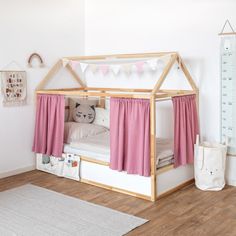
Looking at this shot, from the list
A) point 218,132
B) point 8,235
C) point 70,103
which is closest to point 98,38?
point 70,103

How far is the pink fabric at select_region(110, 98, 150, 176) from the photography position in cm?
345

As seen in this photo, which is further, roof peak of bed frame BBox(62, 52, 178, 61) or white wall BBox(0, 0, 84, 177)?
white wall BBox(0, 0, 84, 177)

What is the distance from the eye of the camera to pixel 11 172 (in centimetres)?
437

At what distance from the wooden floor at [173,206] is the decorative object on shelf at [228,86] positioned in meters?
0.59

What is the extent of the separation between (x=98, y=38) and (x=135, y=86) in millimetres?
953

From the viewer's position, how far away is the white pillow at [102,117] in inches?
187

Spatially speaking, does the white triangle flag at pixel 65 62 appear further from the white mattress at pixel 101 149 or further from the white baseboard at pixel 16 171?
the white baseboard at pixel 16 171

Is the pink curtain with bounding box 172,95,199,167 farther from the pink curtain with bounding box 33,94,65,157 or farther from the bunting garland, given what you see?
the pink curtain with bounding box 33,94,65,157

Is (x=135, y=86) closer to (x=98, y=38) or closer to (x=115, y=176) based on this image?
(x=98, y=38)

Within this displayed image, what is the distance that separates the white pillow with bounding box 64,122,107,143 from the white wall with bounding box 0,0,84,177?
506 millimetres

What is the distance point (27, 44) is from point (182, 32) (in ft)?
6.29

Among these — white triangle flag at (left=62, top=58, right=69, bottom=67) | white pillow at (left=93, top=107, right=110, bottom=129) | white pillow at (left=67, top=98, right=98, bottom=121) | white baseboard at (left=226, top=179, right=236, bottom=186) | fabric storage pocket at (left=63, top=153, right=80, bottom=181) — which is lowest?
white baseboard at (left=226, top=179, right=236, bottom=186)

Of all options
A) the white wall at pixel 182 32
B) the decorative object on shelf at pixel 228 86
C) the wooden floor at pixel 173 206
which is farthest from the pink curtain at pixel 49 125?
the decorative object on shelf at pixel 228 86

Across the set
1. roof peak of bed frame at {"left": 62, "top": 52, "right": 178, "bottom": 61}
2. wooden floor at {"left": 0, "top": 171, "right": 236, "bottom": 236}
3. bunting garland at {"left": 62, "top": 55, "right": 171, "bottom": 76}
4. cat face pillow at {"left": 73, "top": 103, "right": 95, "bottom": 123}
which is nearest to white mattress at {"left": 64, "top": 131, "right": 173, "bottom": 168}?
wooden floor at {"left": 0, "top": 171, "right": 236, "bottom": 236}
